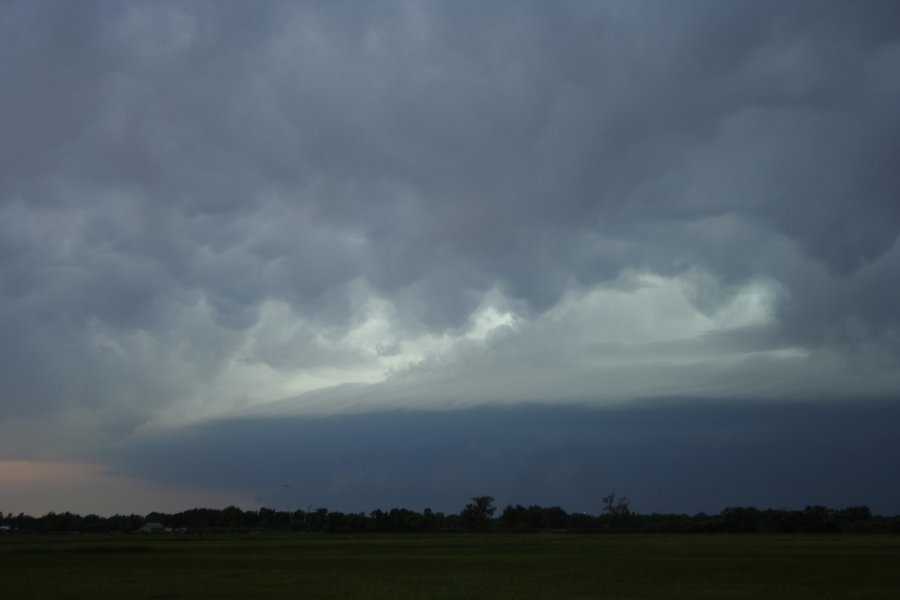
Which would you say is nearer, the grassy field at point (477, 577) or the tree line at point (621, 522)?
the grassy field at point (477, 577)

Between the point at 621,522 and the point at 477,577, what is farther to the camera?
the point at 621,522

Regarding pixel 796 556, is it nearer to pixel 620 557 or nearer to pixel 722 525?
pixel 620 557

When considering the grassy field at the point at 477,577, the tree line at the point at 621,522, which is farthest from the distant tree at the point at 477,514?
the grassy field at the point at 477,577

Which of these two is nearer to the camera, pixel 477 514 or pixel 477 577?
pixel 477 577

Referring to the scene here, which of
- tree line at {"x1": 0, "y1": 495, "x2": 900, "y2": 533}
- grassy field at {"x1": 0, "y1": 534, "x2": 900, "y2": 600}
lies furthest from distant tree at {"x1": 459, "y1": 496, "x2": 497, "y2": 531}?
grassy field at {"x1": 0, "y1": 534, "x2": 900, "y2": 600}

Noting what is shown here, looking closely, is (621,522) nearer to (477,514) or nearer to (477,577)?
(477,514)

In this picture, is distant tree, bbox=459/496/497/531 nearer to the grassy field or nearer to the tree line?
the tree line

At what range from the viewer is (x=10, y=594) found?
3869 cm

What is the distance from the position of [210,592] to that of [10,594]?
970cm

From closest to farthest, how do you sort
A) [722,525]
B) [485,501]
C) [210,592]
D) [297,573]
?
1. [210,592]
2. [297,573]
3. [722,525]
4. [485,501]

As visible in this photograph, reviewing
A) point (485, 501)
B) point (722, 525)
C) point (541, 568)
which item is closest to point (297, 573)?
point (541, 568)

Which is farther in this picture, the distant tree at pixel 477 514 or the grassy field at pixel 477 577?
the distant tree at pixel 477 514

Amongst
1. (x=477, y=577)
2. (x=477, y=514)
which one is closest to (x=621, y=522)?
(x=477, y=514)

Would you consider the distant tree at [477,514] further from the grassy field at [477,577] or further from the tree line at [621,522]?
the grassy field at [477,577]
